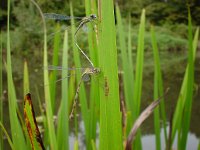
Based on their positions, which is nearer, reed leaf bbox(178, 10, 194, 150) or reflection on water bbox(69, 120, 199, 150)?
reed leaf bbox(178, 10, 194, 150)

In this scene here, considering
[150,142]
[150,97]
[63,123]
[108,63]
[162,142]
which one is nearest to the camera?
[108,63]

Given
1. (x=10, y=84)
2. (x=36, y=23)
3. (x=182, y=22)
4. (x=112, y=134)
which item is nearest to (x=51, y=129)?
(x=10, y=84)

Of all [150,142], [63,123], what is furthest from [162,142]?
[63,123]

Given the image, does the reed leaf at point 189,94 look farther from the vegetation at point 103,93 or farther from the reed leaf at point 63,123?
the reed leaf at point 63,123

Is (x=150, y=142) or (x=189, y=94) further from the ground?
(x=189, y=94)

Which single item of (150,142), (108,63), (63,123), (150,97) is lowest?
(150,142)

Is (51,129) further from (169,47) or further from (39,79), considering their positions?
(169,47)

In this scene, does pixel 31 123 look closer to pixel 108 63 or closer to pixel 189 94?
pixel 108 63

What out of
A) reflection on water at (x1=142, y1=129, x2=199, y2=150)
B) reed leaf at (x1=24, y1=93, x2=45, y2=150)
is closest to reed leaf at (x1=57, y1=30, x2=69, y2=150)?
reed leaf at (x1=24, y1=93, x2=45, y2=150)

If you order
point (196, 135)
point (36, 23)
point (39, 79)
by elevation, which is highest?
point (36, 23)

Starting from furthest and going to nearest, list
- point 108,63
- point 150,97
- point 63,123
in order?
1. point 150,97
2. point 63,123
3. point 108,63

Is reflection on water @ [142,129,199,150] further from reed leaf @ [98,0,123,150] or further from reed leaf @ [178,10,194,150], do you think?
reed leaf @ [98,0,123,150]
